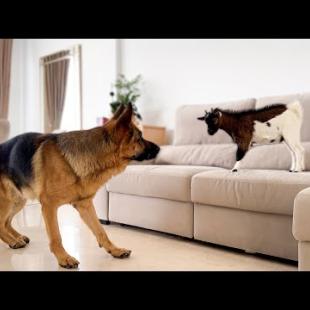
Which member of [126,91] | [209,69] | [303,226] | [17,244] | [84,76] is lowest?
[17,244]

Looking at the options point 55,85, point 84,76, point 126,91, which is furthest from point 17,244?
point 55,85

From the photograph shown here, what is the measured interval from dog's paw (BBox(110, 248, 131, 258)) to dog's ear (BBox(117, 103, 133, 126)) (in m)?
0.72

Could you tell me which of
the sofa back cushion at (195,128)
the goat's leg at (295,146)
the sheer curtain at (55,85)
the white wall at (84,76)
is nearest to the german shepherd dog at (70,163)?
the goat's leg at (295,146)

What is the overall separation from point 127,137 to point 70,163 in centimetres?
33

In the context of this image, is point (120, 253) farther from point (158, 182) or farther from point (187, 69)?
point (187, 69)

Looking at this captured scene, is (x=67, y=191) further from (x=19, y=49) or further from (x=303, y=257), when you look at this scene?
(x=19, y=49)

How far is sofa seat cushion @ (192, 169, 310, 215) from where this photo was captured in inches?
70.6

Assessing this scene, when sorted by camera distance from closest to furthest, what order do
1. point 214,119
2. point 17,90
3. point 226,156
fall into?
1. point 214,119
2. point 226,156
3. point 17,90

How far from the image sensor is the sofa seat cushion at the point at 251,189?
1794mm

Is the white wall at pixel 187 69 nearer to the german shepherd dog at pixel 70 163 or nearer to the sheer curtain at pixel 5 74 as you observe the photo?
the sheer curtain at pixel 5 74

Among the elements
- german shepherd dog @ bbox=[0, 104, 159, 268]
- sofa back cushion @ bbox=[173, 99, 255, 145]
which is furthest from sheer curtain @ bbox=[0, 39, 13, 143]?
german shepherd dog @ bbox=[0, 104, 159, 268]

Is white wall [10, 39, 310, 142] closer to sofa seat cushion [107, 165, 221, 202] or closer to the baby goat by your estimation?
the baby goat

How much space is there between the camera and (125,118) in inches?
73.4
